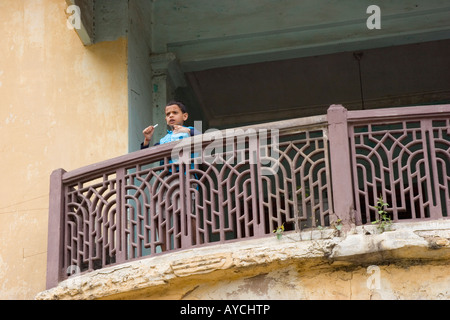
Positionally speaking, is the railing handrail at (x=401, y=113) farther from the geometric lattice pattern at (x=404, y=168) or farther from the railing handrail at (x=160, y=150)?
the railing handrail at (x=160, y=150)

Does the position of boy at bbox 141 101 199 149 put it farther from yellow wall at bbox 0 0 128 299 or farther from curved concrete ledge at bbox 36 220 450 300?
curved concrete ledge at bbox 36 220 450 300

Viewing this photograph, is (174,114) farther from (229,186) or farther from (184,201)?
(229,186)

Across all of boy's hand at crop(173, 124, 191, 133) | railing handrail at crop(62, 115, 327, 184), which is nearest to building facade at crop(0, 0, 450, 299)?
boy's hand at crop(173, 124, 191, 133)

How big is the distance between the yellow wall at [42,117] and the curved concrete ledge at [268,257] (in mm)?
1576

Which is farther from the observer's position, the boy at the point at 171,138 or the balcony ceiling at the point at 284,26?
the balcony ceiling at the point at 284,26

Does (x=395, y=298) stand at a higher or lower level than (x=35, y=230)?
lower

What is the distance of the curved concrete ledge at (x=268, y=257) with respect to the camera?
7.71m

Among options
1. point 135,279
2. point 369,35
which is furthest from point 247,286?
point 369,35

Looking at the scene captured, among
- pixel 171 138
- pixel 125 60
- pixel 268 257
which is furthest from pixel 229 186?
pixel 125 60

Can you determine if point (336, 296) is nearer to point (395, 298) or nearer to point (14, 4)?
point (395, 298)

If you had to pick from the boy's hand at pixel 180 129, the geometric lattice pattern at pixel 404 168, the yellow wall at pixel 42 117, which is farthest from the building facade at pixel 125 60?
the geometric lattice pattern at pixel 404 168

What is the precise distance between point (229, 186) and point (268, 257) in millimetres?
711

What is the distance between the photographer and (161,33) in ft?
36.8
